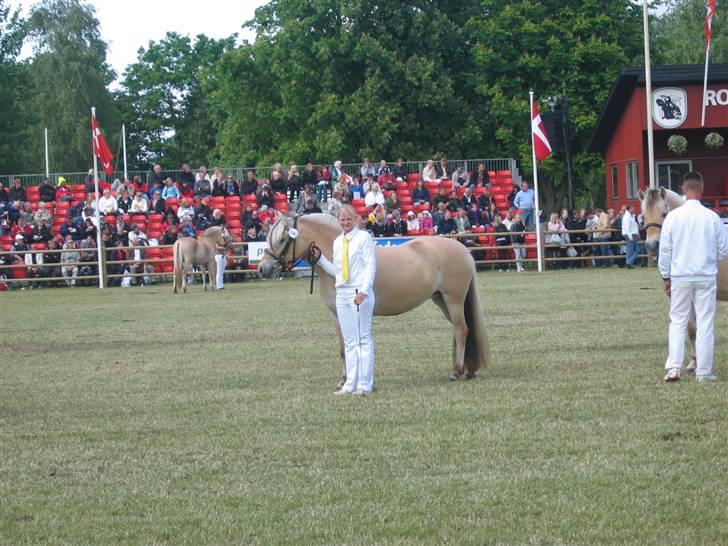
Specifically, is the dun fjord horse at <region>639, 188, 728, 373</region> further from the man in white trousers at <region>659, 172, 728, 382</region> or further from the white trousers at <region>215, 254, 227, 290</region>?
the white trousers at <region>215, 254, 227, 290</region>

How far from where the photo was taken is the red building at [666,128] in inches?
1660

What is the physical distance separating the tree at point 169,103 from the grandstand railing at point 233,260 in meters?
44.7

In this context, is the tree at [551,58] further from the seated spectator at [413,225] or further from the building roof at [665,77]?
the seated spectator at [413,225]

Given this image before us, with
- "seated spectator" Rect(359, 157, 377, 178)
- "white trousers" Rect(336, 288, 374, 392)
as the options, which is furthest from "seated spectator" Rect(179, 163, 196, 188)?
"white trousers" Rect(336, 288, 374, 392)

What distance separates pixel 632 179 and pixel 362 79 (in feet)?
58.7

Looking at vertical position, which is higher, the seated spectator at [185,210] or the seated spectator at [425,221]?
the seated spectator at [185,210]

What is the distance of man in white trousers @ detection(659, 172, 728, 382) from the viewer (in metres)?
11.6

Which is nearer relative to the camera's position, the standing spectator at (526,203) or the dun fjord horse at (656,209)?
the dun fjord horse at (656,209)

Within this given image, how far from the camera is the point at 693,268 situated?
38.3 feet

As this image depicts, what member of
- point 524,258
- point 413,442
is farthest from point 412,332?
point 524,258

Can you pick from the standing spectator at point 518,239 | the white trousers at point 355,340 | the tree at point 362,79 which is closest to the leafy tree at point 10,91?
the tree at point 362,79

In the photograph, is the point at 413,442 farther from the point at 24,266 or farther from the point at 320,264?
the point at 24,266

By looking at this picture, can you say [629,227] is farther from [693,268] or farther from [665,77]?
[693,268]

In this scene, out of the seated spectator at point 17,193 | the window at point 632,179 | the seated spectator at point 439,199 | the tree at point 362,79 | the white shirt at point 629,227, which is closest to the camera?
the white shirt at point 629,227
